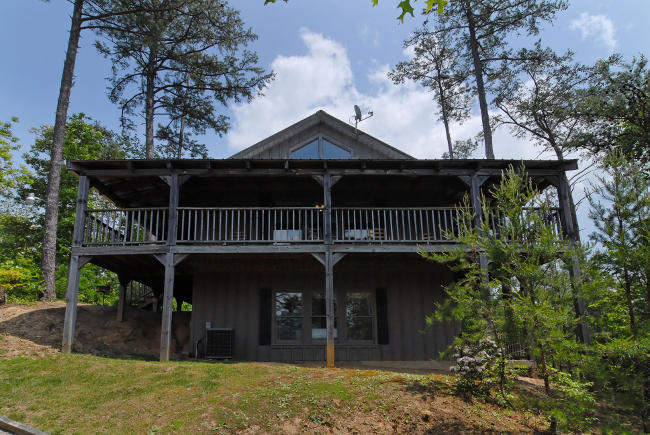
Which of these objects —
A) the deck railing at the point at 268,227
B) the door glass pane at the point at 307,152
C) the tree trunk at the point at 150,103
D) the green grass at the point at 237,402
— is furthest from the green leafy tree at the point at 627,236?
the tree trunk at the point at 150,103

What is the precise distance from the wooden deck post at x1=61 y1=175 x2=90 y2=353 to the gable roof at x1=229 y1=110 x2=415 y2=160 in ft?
17.3

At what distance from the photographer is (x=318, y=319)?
47.0ft

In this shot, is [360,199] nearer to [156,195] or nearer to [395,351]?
[395,351]

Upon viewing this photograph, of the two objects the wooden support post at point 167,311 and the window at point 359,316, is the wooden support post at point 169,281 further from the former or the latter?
the window at point 359,316

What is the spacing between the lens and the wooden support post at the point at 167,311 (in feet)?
38.8

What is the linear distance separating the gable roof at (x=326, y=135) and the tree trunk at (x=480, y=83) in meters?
7.74

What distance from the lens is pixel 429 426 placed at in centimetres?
773

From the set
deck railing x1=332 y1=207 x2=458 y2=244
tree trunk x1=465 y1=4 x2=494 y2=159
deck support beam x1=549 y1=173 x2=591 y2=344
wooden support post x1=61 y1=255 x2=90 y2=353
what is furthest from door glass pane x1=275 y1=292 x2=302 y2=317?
tree trunk x1=465 y1=4 x2=494 y2=159

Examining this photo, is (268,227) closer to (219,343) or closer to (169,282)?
(169,282)

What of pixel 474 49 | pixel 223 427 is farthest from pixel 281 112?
pixel 223 427

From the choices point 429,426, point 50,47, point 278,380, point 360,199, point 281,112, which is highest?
point 50,47

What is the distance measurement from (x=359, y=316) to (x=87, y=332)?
802cm

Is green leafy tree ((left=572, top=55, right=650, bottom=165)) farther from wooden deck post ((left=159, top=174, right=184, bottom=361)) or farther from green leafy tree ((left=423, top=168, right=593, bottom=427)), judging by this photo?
wooden deck post ((left=159, top=174, right=184, bottom=361))

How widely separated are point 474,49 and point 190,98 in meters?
14.6
